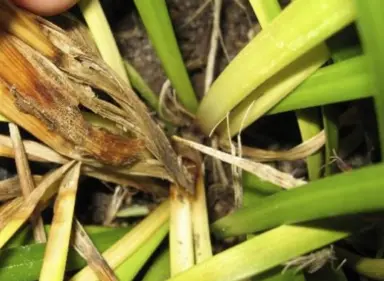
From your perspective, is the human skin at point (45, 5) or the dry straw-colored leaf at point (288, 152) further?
the dry straw-colored leaf at point (288, 152)

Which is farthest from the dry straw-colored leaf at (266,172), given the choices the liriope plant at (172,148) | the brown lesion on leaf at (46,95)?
the brown lesion on leaf at (46,95)

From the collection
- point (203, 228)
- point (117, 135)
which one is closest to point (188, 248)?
point (203, 228)

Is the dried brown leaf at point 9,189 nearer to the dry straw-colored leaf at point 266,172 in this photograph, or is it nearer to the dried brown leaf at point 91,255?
the dried brown leaf at point 91,255

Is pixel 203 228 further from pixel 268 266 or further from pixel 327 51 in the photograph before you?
pixel 327 51

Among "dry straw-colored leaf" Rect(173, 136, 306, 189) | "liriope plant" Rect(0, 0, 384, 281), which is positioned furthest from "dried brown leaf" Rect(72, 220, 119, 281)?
"dry straw-colored leaf" Rect(173, 136, 306, 189)

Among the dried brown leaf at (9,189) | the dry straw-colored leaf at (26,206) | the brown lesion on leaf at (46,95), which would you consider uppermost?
the brown lesion on leaf at (46,95)

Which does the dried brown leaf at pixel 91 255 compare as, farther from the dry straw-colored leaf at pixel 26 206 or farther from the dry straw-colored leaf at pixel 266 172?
the dry straw-colored leaf at pixel 266 172

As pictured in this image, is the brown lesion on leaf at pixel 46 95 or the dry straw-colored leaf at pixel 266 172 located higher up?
the brown lesion on leaf at pixel 46 95

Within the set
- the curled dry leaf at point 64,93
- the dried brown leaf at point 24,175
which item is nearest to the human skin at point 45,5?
the curled dry leaf at point 64,93

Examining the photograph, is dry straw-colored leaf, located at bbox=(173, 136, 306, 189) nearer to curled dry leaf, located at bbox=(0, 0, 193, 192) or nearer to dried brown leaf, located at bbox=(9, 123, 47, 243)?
curled dry leaf, located at bbox=(0, 0, 193, 192)
